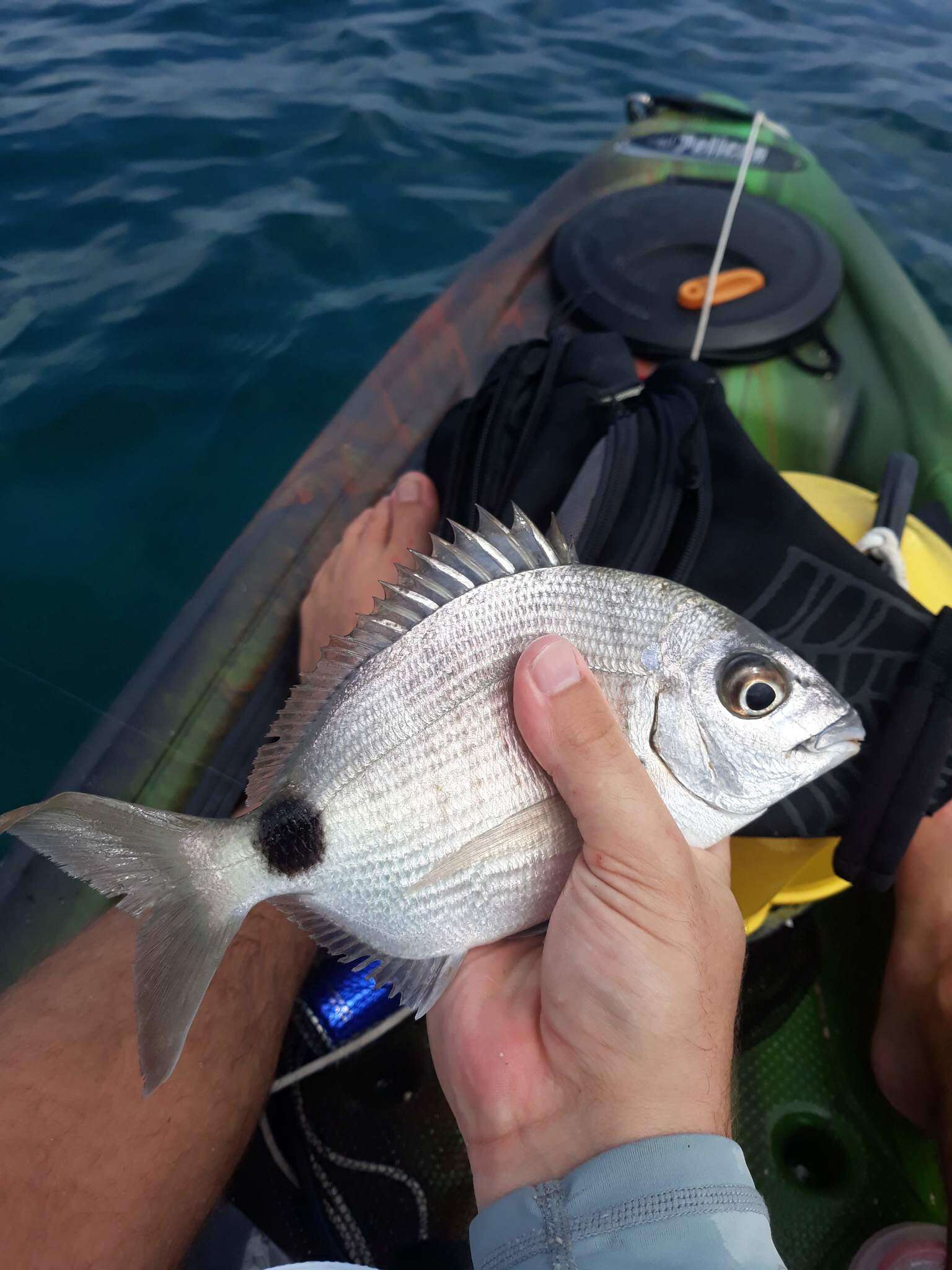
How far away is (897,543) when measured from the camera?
1853 mm

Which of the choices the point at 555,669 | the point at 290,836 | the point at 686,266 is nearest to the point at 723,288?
the point at 686,266

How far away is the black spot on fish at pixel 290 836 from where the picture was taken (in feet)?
4.16

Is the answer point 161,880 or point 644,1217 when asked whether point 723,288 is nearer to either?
point 161,880

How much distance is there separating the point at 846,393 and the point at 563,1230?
256 cm

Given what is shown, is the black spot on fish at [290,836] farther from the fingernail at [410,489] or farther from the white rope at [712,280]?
the white rope at [712,280]

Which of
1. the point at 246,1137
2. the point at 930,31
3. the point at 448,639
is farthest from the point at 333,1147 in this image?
the point at 930,31

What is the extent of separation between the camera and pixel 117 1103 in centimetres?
156

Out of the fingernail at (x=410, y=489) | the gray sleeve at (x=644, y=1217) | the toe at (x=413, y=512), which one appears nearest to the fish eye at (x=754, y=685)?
the gray sleeve at (x=644, y=1217)

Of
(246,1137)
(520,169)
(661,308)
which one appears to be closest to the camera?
(246,1137)

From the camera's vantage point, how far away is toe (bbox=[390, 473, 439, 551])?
88.7 inches

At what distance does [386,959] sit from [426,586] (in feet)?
2.20

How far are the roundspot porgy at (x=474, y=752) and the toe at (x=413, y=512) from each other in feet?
3.06

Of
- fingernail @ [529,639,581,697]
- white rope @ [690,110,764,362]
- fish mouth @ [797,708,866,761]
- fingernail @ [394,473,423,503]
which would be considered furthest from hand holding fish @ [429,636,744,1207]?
white rope @ [690,110,764,362]

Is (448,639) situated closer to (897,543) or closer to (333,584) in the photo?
(333,584)
